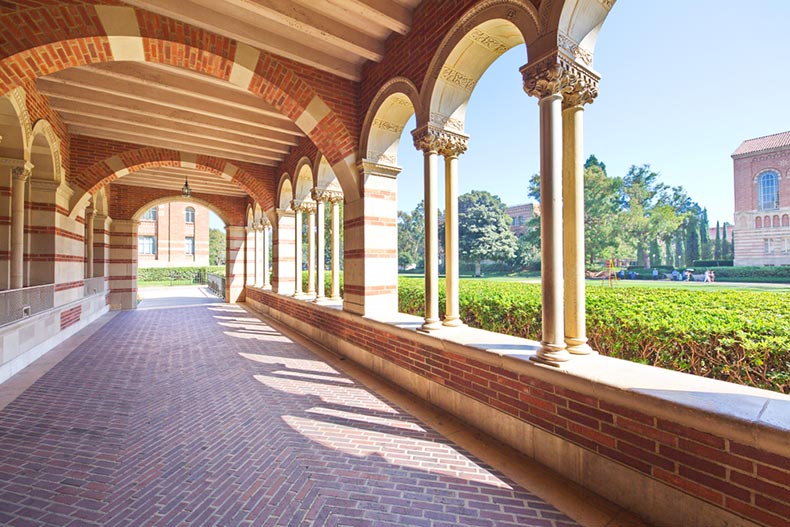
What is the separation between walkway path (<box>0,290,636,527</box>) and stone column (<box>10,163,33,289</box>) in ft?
9.07

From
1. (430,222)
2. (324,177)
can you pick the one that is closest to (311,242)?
(324,177)

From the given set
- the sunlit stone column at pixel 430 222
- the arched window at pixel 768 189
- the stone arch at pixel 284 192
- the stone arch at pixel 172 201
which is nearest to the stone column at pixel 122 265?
the stone arch at pixel 172 201

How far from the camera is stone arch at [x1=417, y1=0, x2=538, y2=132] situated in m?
3.32

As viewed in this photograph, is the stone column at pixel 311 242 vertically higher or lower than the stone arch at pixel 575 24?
lower

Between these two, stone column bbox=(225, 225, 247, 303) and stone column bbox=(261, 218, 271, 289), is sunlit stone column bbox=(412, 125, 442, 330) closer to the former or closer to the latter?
stone column bbox=(261, 218, 271, 289)

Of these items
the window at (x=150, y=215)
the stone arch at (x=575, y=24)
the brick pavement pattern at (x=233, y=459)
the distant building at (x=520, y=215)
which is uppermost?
the distant building at (x=520, y=215)

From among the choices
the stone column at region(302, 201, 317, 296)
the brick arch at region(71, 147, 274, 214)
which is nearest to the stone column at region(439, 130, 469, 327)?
the stone column at region(302, 201, 317, 296)

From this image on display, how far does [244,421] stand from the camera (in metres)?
3.64

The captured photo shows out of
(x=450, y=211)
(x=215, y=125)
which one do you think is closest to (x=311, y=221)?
(x=215, y=125)

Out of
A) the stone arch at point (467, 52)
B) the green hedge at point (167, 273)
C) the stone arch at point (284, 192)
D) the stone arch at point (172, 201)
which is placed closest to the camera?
the stone arch at point (467, 52)

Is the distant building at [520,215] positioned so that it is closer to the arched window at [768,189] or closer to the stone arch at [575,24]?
the arched window at [768,189]

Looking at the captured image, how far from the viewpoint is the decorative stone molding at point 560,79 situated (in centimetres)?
290

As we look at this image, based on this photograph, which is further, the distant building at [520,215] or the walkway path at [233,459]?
the distant building at [520,215]

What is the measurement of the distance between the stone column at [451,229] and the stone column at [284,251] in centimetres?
741
